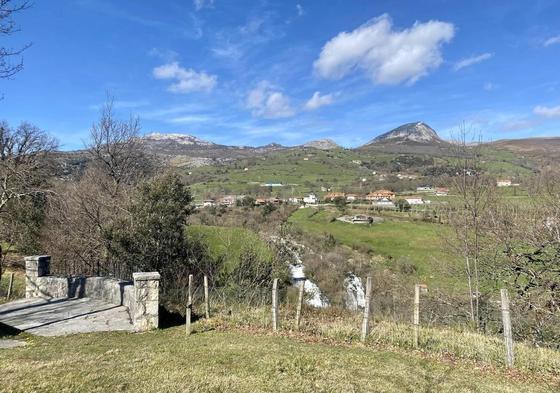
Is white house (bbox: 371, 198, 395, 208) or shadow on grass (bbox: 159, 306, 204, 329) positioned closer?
shadow on grass (bbox: 159, 306, 204, 329)

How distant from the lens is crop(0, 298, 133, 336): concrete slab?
9.13 meters

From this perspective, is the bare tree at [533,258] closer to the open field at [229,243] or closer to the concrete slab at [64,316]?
the concrete slab at [64,316]

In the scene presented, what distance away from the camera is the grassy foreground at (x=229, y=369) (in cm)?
547

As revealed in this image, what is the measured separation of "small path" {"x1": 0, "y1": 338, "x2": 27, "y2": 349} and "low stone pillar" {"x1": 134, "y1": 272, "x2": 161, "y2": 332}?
7.20 ft

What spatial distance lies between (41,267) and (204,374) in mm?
9740

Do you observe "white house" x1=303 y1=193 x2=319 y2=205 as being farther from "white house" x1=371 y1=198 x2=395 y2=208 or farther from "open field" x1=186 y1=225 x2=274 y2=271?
"open field" x1=186 y1=225 x2=274 y2=271

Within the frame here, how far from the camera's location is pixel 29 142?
32.7m

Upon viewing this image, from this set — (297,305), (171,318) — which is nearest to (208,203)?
(297,305)

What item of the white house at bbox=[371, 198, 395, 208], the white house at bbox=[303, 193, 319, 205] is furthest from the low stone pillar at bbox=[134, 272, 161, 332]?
the white house at bbox=[303, 193, 319, 205]

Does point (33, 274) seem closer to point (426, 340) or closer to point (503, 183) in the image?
point (426, 340)

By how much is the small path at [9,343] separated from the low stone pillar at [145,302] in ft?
7.20

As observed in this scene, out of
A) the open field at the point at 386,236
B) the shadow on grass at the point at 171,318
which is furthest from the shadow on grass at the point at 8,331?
the open field at the point at 386,236

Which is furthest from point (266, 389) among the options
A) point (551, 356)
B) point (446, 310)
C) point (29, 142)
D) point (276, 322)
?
point (29, 142)

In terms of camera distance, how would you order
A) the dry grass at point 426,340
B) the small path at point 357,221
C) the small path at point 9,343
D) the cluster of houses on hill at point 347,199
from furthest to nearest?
the cluster of houses on hill at point 347,199 < the small path at point 357,221 < the small path at point 9,343 < the dry grass at point 426,340
